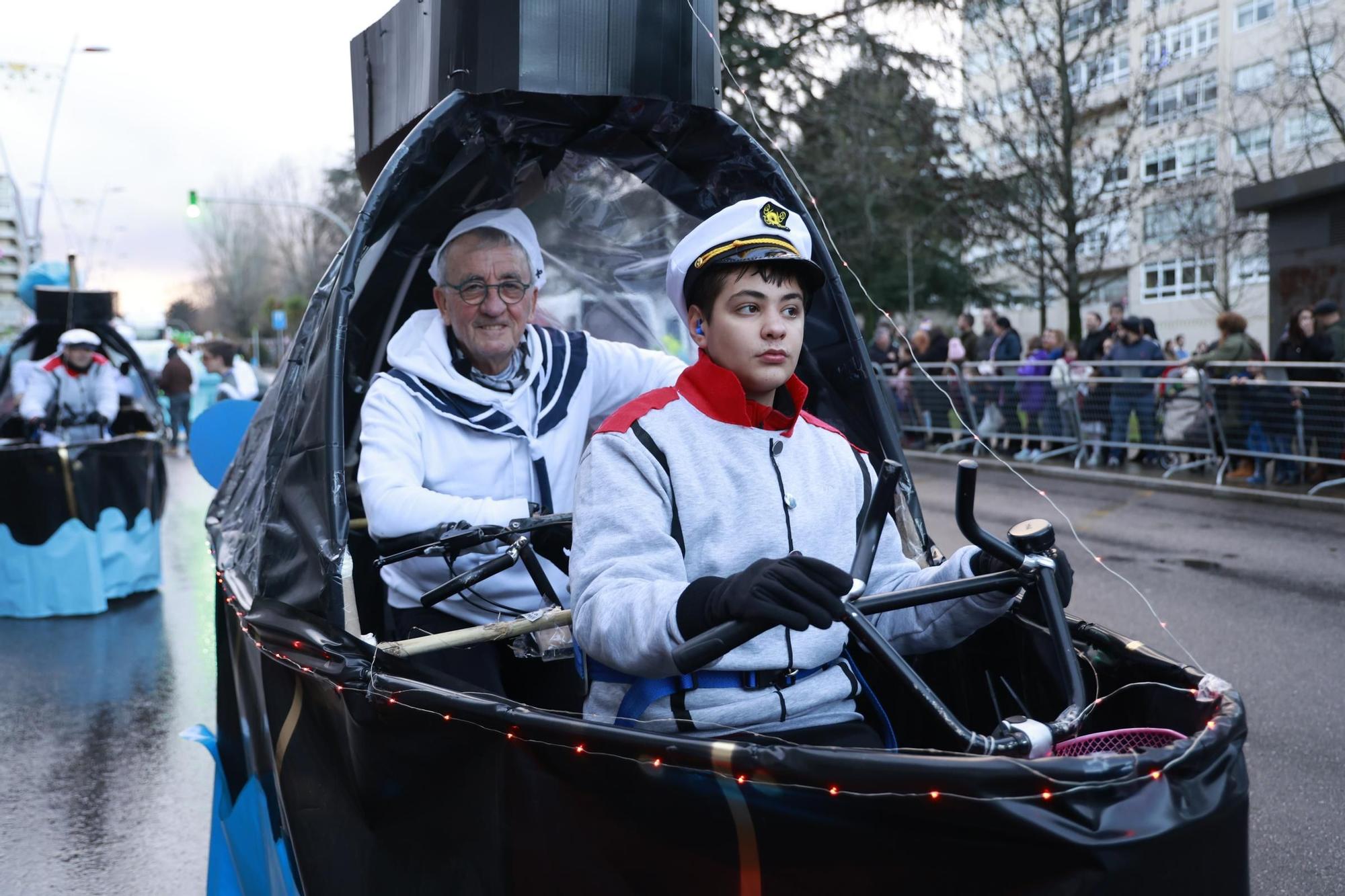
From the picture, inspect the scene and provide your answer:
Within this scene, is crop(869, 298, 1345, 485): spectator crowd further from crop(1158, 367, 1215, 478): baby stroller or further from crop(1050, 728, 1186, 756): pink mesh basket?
crop(1050, 728, 1186, 756): pink mesh basket

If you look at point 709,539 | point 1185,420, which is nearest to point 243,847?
point 709,539

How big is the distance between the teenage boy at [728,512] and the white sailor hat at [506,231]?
147cm

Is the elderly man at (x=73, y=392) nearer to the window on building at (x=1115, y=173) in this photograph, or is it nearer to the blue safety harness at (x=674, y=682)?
the blue safety harness at (x=674, y=682)

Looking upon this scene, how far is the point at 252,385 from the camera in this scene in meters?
16.0

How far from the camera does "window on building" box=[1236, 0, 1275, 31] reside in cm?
4047

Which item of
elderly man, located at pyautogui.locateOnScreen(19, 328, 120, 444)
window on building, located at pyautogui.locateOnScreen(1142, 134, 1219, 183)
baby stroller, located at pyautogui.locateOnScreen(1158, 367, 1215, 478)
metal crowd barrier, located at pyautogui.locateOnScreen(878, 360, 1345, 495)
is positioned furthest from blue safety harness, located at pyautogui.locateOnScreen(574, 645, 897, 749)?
window on building, located at pyautogui.locateOnScreen(1142, 134, 1219, 183)

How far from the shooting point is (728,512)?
2424 mm

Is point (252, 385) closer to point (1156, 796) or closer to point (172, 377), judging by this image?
point (172, 377)

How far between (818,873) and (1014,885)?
27 centimetres

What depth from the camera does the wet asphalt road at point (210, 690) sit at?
14.2 ft

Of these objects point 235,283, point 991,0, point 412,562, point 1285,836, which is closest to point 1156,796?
point 412,562

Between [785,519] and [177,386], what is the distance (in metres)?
20.9

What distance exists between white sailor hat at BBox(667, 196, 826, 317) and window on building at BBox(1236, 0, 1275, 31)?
44.1 meters

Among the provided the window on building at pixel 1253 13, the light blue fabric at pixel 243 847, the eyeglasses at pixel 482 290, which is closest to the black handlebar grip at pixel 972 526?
the light blue fabric at pixel 243 847
